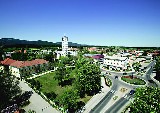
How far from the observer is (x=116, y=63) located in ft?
402

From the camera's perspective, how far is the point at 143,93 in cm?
3853

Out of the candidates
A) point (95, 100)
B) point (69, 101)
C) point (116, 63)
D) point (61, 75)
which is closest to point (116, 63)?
point (116, 63)

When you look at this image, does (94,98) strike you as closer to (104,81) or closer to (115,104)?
(115,104)

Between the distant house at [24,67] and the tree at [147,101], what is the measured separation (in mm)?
65184

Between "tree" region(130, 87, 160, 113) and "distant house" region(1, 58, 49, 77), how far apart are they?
214ft

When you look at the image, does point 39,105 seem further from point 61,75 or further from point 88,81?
point 61,75

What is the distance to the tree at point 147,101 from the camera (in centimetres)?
3591

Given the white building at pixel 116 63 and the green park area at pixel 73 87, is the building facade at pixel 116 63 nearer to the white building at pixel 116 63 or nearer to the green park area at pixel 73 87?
the white building at pixel 116 63

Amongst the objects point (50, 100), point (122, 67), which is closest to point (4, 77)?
point (50, 100)

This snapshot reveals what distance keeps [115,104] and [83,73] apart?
17380 millimetres

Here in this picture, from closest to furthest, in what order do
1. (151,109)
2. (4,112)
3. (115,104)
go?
(151,109), (4,112), (115,104)

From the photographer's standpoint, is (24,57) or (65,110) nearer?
(65,110)

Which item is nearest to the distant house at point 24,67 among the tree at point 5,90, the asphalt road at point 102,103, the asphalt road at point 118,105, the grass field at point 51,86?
the grass field at point 51,86

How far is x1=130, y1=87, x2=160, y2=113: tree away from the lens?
1414 inches
